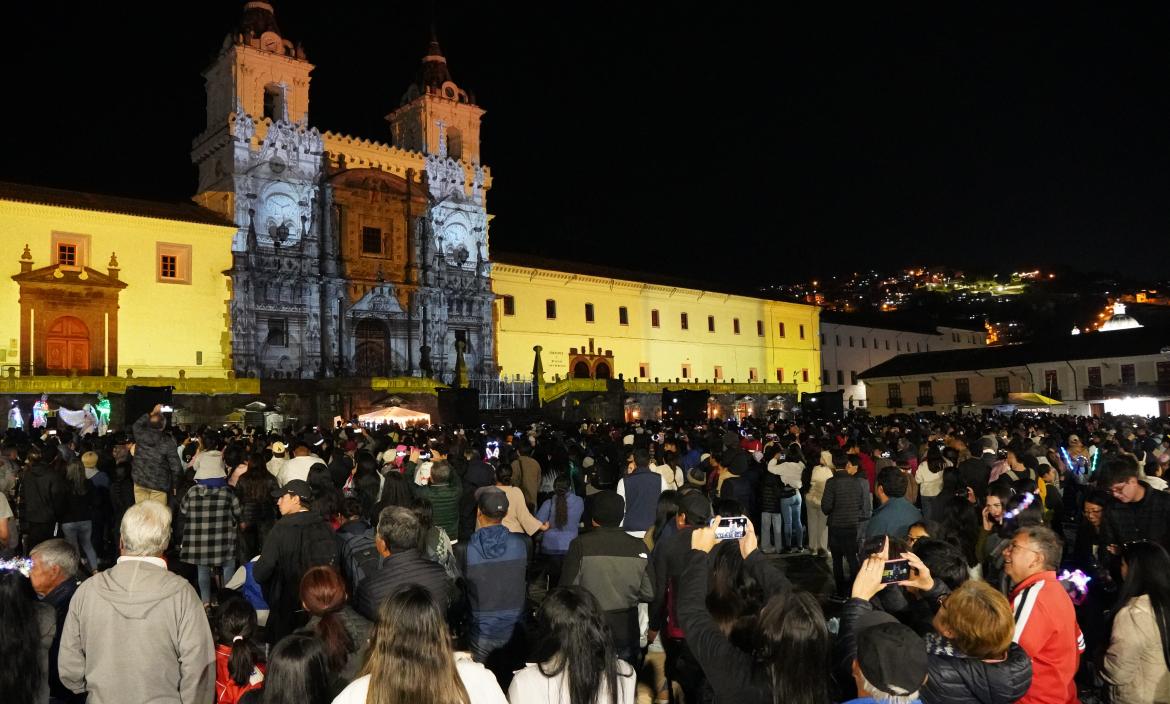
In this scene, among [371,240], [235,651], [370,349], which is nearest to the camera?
[235,651]

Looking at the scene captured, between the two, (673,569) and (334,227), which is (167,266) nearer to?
(334,227)

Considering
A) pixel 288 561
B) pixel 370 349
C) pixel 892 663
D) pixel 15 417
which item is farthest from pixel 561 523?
→ pixel 370 349

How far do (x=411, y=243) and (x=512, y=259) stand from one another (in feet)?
24.5

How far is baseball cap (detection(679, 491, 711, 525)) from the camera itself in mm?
6121

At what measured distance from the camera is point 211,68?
39.4 metres

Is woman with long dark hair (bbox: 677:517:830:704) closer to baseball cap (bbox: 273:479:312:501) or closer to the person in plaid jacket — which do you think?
baseball cap (bbox: 273:479:312:501)

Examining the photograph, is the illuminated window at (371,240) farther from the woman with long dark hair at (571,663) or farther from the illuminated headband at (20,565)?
the woman with long dark hair at (571,663)

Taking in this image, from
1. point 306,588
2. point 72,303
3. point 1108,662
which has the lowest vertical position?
point 1108,662

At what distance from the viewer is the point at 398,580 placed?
16.7ft

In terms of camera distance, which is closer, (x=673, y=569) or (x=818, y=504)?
(x=673, y=569)

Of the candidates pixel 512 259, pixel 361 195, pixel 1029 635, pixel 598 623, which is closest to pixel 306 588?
pixel 598 623

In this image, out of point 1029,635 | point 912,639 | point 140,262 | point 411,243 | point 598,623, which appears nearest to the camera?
point 912,639

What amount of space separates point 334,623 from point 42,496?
297 inches

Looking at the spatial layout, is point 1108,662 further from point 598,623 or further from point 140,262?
point 140,262
